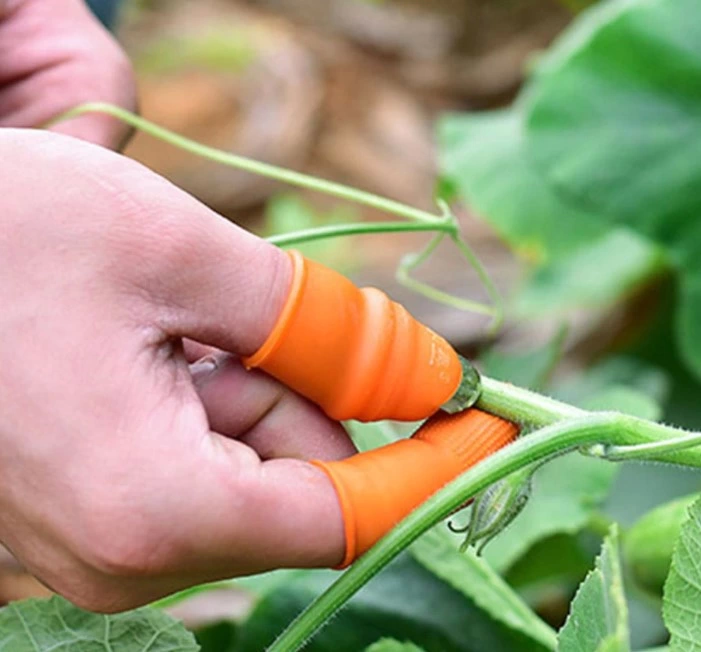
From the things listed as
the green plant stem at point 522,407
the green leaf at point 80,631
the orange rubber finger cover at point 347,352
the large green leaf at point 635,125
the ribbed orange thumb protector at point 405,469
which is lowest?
the green leaf at point 80,631

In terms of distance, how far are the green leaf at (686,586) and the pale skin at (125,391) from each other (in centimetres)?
17

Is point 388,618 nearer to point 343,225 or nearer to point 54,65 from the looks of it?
point 343,225

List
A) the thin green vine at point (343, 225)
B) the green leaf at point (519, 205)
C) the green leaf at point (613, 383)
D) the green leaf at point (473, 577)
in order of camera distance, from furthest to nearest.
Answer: the green leaf at point (519, 205)
the green leaf at point (613, 383)
the green leaf at point (473, 577)
the thin green vine at point (343, 225)

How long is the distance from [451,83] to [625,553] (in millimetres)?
2531

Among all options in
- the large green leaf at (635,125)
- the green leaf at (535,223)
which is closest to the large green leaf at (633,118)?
the large green leaf at (635,125)

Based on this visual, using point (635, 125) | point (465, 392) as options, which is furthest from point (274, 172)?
point (635, 125)

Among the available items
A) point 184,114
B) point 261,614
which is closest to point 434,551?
point 261,614

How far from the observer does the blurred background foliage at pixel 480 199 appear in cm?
87

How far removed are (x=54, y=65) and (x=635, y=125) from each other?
627 millimetres

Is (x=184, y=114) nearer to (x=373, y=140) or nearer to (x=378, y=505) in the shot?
(x=373, y=140)

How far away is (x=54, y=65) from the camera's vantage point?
2.72ft

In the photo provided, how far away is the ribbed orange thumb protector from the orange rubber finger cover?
0.07ft

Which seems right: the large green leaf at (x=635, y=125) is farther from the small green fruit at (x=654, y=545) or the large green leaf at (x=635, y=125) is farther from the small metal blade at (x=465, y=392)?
the small metal blade at (x=465, y=392)

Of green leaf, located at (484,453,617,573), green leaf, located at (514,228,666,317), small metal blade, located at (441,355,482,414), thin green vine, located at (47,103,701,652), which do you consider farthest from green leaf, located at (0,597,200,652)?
green leaf, located at (514,228,666,317)
